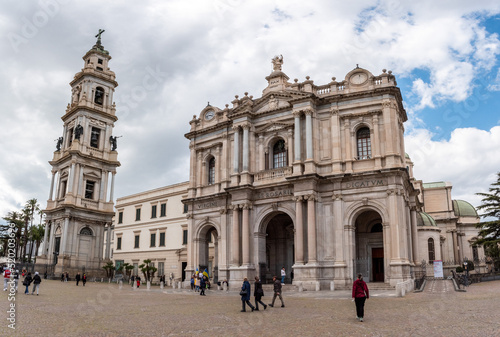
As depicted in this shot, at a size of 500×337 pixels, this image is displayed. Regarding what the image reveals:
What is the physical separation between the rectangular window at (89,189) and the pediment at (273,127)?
2935cm

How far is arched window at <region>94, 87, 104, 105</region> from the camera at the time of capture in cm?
5871

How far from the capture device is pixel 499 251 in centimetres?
4166

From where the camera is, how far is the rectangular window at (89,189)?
55562 mm

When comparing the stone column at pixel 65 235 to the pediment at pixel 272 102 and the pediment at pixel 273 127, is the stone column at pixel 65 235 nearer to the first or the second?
the pediment at pixel 273 127

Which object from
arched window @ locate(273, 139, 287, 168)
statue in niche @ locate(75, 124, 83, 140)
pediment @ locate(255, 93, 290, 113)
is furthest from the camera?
statue in niche @ locate(75, 124, 83, 140)

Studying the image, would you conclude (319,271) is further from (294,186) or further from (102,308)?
(102,308)

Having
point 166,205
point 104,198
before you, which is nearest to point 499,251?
point 166,205

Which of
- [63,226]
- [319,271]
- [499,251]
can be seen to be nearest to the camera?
[319,271]

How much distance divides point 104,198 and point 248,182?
29.0 meters

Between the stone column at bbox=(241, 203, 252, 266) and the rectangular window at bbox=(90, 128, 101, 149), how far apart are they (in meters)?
31.4

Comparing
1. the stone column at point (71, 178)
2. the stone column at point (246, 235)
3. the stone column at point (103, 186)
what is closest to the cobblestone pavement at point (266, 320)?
the stone column at point (246, 235)

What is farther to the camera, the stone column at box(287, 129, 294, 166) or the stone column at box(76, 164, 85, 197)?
the stone column at box(76, 164, 85, 197)

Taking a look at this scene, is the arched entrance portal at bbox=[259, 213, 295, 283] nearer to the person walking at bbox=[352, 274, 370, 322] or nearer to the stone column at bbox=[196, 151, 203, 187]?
the stone column at bbox=[196, 151, 203, 187]

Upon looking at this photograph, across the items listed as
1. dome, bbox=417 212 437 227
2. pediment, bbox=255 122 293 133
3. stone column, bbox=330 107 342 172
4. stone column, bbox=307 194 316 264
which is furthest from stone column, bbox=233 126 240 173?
dome, bbox=417 212 437 227
